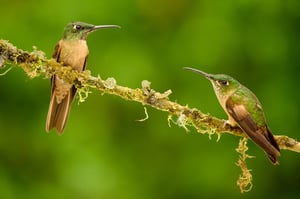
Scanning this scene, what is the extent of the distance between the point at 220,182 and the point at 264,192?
56 cm

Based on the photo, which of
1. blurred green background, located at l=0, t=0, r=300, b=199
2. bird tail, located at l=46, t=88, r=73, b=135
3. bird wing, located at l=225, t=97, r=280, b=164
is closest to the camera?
bird wing, located at l=225, t=97, r=280, b=164

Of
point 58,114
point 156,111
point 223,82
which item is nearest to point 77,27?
point 58,114

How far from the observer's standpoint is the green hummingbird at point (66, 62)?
3.76 m

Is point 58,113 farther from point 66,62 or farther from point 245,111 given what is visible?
point 245,111

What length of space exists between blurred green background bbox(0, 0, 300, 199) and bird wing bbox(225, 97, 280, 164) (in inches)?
135

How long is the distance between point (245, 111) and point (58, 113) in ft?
3.19

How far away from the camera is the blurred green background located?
6.97m

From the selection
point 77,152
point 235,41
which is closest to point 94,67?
point 77,152

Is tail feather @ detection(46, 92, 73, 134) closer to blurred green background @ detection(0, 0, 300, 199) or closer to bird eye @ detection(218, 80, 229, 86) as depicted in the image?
bird eye @ detection(218, 80, 229, 86)

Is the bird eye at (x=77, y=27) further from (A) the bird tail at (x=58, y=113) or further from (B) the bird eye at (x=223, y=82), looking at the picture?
(B) the bird eye at (x=223, y=82)

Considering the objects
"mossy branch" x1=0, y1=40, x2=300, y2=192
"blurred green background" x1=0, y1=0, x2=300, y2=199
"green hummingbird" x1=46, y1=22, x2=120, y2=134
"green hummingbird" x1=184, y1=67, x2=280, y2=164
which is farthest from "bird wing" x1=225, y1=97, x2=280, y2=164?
"blurred green background" x1=0, y1=0, x2=300, y2=199

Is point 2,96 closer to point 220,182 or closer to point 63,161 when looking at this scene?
point 63,161

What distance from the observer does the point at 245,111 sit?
11.3ft

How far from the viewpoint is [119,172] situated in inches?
277
